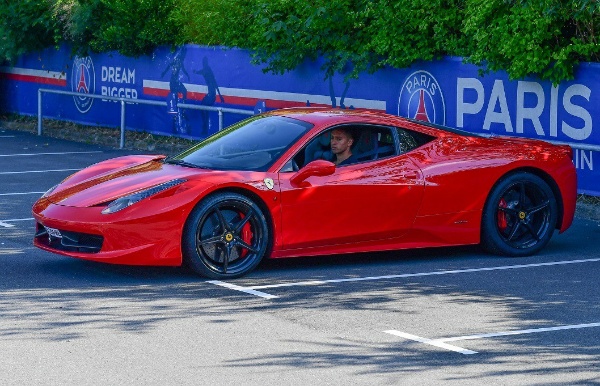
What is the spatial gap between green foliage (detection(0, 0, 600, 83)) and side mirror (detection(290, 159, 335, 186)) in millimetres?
3639

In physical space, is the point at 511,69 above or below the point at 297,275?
above

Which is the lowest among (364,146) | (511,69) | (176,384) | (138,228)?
(176,384)

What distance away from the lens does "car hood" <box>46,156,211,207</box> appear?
965 cm

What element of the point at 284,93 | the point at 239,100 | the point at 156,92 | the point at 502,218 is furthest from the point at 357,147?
the point at 156,92

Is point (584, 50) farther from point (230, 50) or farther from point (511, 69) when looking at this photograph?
point (230, 50)

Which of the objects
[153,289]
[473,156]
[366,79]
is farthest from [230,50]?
[153,289]

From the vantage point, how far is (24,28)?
25578mm

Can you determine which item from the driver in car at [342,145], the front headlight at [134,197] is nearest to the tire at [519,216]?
the driver in car at [342,145]

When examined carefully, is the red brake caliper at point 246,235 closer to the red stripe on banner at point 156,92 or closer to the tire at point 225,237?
the tire at point 225,237

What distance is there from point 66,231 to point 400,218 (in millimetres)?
2815

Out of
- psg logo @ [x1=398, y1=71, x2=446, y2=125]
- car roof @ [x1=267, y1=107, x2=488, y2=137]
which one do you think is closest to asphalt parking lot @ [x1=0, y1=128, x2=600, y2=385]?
car roof @ [x1=267, y1=107, x2=488, y2=137]

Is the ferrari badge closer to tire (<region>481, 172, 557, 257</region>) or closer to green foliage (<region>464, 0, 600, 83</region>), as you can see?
tire (<region>481, 172, 557, 257</region>)

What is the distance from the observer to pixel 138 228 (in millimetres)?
9344

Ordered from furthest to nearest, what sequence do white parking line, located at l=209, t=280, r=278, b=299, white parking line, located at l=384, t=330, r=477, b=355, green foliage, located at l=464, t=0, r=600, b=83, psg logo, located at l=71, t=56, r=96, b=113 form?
psg logo, located at l=71, t=56, r=96, b=113, green foliage, located at l=464, t=0, r=600, b=83, white parking line, located at l=209, t=280, r=278, b=299, white parking line, located at l=384, t=330, r=477, b=355
